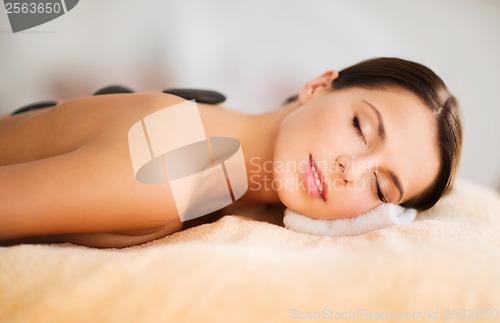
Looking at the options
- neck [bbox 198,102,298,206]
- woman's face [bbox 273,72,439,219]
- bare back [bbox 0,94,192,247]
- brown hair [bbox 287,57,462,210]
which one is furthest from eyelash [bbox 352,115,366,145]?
bare back [bbox 0,94,192,247]

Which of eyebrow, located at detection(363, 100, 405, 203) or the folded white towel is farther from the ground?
eyebrow, located at detection(363, 100, 405, 203)

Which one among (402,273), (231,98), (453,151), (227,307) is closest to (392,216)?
(453,151)

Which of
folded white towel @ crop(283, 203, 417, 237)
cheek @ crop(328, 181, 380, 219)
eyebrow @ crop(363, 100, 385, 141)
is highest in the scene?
eyebrow @ crop(363, 100, 385, 141)

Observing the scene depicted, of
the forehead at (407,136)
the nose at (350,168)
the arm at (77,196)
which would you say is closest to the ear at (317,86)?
the forehead at (407,136)

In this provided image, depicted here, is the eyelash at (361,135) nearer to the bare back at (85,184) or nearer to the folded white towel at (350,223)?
the folded white towel at (350,223)

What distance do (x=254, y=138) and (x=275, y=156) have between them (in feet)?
0.42

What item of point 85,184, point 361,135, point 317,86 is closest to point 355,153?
point 361,135

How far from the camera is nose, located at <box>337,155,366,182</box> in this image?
899 mm

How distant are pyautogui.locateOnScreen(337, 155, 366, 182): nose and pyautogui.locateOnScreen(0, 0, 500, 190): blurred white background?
2.46ft

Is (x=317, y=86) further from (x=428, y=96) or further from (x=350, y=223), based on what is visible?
(x=350, y=223)

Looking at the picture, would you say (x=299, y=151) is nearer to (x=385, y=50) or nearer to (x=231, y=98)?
(x=231, y=98)

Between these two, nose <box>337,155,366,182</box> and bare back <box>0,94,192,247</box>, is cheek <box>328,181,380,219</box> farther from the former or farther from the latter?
bare back <box>0,94,192,247</box>

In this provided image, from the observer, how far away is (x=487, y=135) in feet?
5.69

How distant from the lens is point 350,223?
3.14 feet
